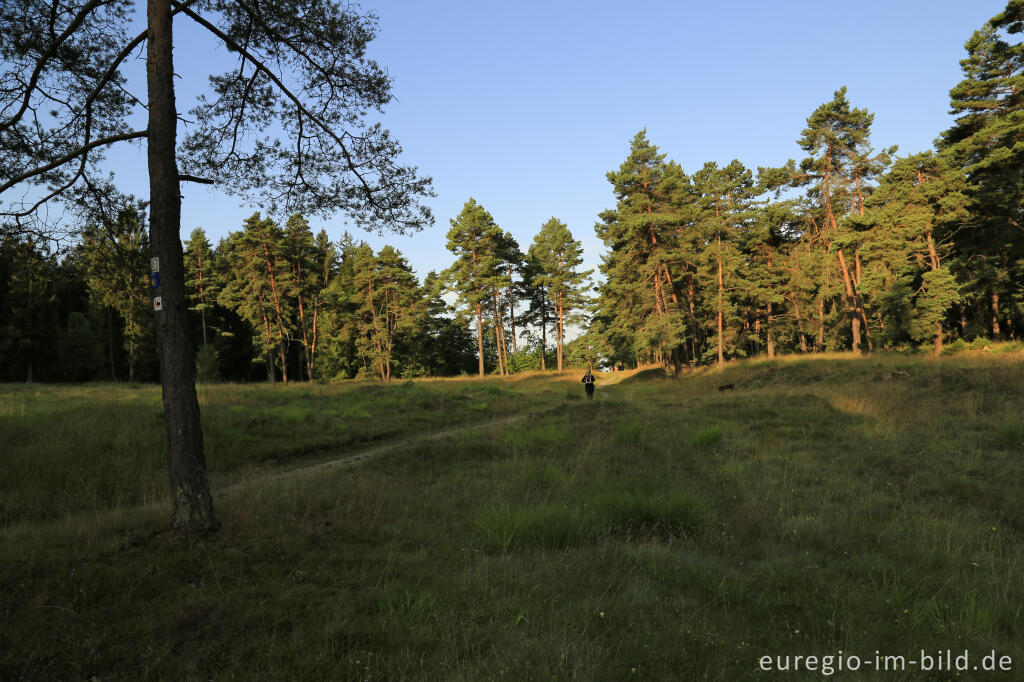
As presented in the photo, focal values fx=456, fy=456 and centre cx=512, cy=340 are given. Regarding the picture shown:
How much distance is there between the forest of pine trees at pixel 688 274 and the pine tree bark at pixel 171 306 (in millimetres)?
4082

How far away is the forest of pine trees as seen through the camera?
1111 inches

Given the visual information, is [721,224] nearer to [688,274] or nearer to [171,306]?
[688,274]

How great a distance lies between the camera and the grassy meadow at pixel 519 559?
3123mm

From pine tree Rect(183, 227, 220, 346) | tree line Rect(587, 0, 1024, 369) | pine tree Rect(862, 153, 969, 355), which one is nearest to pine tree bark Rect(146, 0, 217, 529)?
tree line Rect(587, 0, 1024, 369)

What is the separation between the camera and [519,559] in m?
4.48

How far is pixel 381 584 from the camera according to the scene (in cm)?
409

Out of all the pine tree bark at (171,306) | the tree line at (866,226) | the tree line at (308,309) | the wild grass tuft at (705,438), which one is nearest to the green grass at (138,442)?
the pine tree bark at (171,306)

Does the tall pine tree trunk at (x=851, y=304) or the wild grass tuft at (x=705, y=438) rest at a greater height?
the tall pine tree trunk at (x=851, y=304)

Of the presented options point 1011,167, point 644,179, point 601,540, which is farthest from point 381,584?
point 1011,167

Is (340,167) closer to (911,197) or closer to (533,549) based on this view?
(533,549)

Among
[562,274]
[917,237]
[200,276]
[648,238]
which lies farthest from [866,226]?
[200,276]

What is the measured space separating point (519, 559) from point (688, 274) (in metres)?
36.3

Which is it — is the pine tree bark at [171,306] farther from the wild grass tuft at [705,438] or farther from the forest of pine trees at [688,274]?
the wild grass tuft at [705,438]

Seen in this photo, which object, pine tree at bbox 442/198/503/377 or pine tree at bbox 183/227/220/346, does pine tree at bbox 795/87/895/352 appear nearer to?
pine tree at bbox 442/198/503/377
